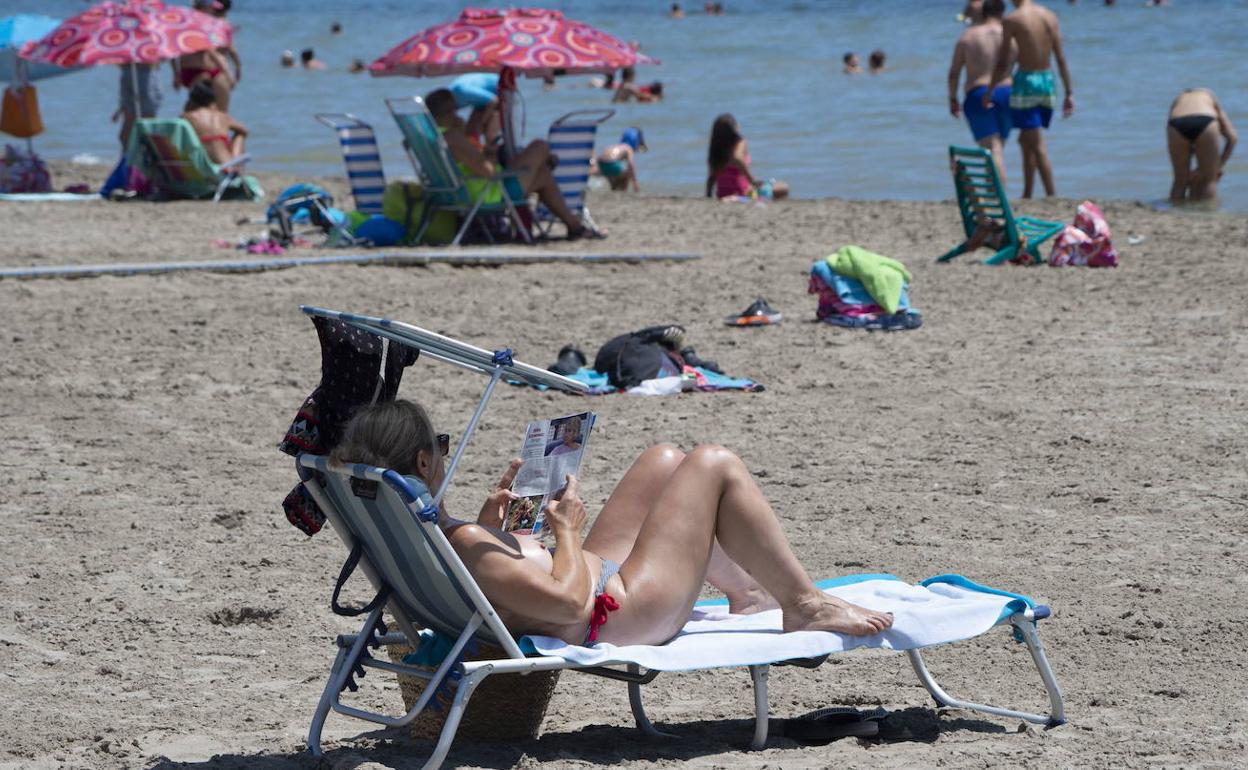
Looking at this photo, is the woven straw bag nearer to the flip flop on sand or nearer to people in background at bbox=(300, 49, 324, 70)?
the flip flop on sand

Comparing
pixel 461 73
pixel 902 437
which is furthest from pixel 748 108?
pixel 902 437

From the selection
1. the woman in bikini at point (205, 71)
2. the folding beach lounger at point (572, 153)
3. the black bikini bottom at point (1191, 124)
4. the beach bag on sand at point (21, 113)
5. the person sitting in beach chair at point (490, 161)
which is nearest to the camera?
the person sitting in beach chair at point (490, 161)

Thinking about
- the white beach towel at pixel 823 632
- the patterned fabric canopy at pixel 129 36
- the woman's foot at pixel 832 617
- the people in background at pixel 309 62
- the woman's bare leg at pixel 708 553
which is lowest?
the people in background at pixel 309 62

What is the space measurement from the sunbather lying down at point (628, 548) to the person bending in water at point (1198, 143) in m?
10.6

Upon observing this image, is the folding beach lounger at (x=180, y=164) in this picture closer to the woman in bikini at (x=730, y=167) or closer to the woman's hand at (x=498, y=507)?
the woman in bikini at (x=730, y=167)

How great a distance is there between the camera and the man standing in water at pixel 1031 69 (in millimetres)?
12656

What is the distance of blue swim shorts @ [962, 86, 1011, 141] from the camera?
42.9ft

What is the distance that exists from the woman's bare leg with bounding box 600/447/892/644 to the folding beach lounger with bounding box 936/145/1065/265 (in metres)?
7.00

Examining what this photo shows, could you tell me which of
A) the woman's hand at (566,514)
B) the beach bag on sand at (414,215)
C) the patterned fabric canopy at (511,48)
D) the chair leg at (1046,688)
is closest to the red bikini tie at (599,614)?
the woman's hand at (566,514)

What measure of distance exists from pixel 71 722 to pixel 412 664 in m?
0.90

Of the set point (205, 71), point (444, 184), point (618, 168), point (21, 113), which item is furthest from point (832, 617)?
point (21, 113)

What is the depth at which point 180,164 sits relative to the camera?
559 inches

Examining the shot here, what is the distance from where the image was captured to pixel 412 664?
11.9 feet

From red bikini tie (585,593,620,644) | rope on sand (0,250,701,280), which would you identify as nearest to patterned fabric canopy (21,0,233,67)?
rope on sand (0,250,701,280)
